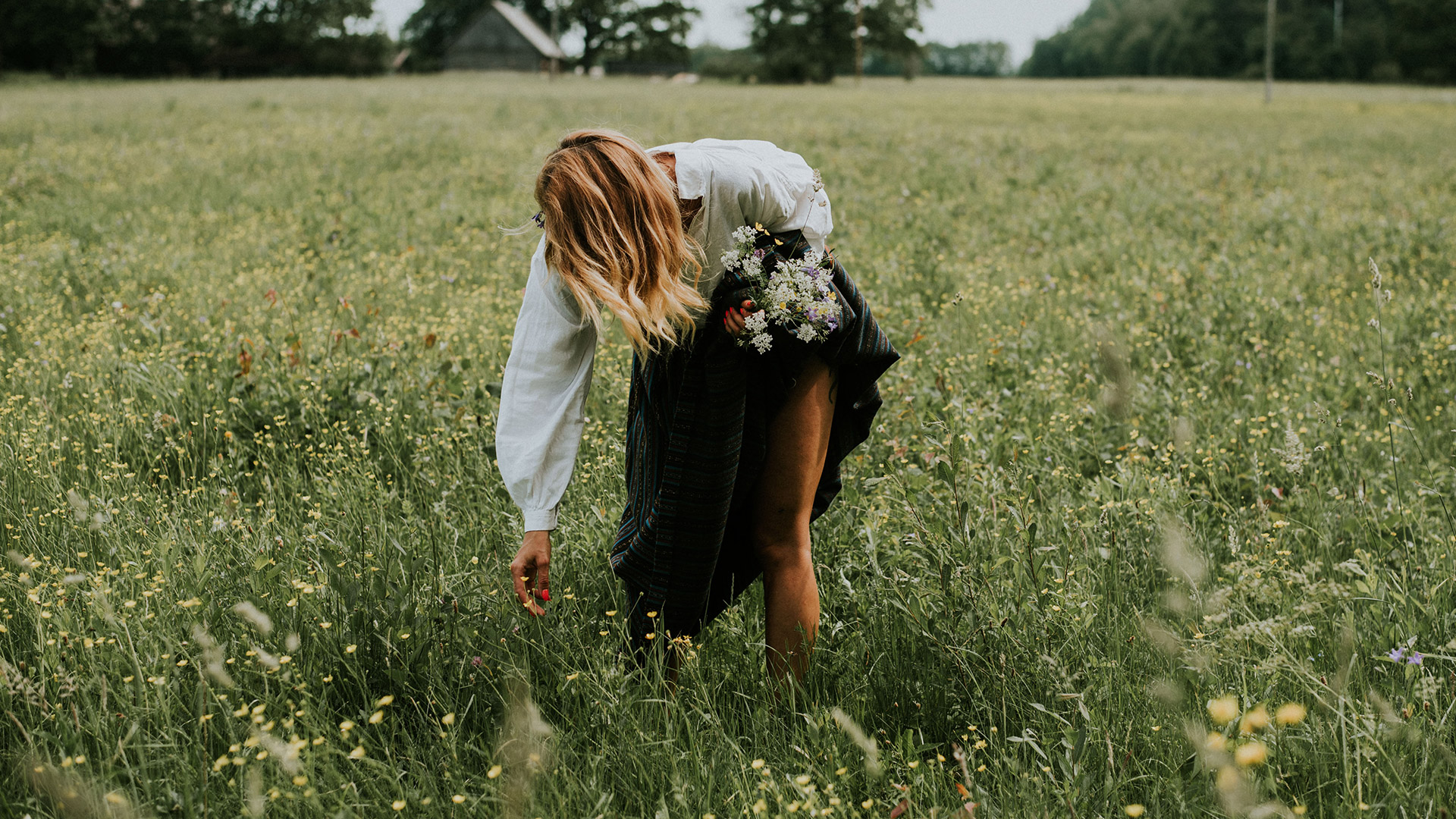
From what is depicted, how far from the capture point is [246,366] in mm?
4141

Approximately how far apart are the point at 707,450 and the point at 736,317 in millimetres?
332

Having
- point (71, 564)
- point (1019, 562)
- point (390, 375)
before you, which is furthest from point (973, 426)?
point (71, 564)

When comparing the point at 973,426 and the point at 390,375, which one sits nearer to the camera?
the point at 973,426

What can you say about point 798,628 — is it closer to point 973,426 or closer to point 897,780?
point 897,780

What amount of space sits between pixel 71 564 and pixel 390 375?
1.65 m

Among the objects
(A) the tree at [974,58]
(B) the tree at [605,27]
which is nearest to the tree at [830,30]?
(B) the tree at [605,27]

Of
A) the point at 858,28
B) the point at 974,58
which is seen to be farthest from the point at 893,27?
the point at 974,58

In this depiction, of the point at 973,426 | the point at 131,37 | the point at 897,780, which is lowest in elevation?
the point at 897,780

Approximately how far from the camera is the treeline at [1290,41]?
64.0 metres

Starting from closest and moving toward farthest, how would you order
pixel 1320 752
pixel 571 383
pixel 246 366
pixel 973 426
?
pixel 1320 752
pixel 571 383
pixel 973 426
pixel 246 366

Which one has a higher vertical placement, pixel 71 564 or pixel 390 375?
pixel 390 375

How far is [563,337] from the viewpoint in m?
2.34

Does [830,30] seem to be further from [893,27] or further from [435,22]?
[435,22]

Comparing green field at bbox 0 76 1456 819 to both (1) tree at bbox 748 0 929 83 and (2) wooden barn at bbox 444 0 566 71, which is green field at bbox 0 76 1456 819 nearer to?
(1) tree at bbox 748 0 929 83
